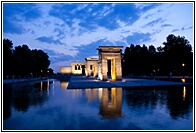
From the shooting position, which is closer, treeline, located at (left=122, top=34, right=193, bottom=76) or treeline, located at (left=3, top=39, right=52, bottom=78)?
treeline, located at (left=3, top=39, right=52, bottom=78)

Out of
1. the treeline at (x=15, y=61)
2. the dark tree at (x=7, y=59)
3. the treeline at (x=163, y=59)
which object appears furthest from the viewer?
the treeline at (x=163, y=59)

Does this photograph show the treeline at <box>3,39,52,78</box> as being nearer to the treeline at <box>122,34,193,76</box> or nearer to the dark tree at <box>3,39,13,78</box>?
the dark tree at <box>3,39,13,78</box>

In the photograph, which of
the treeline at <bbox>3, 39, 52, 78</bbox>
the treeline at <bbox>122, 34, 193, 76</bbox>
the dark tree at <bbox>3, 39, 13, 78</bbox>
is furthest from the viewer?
the treeline at <bbox>122, 34, 193, 76</bbox>

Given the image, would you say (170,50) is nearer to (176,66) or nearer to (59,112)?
(176,66)

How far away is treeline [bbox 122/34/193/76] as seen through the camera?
60.0 metres

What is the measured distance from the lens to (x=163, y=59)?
62938 mm

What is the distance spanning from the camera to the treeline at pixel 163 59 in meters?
60.0

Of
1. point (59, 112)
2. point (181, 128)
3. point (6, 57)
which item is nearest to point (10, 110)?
point (59, 112)

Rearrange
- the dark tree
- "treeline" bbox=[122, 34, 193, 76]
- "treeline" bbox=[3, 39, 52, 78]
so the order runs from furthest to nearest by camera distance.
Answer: "treeline" bbox=[122, 34, 193, 76]
"treeline" bbox=[3, 39, 52, 78]
the dark tree

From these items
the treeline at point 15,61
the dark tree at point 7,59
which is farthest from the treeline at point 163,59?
the dark tree at point 7,59

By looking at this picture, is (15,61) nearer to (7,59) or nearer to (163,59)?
(7,59)

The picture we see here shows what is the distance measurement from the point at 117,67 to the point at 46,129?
85.6 ft

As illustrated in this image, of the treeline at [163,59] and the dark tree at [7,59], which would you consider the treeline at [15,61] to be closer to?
the dark tree at [7,59]

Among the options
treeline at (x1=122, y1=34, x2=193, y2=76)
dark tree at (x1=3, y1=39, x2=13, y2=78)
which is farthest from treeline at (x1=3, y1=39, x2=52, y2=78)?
treeline at (x1=122, y1=34, x2=193, y2=76)
